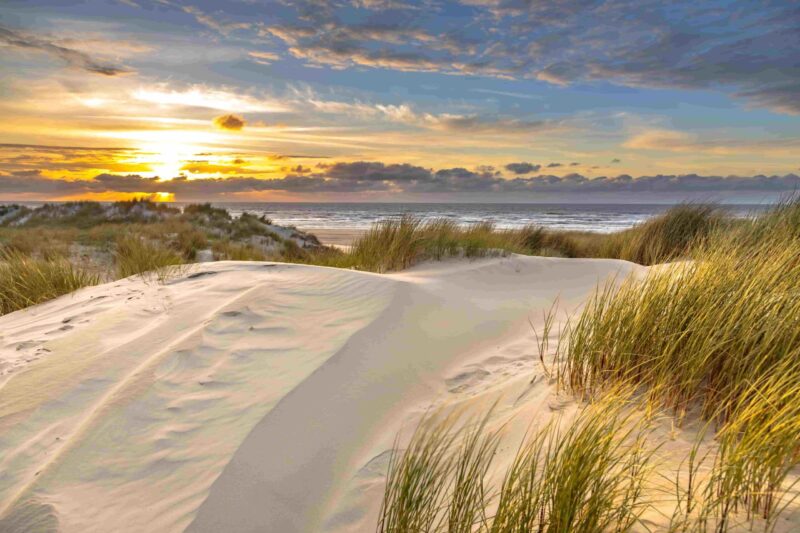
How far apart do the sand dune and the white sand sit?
1 cm

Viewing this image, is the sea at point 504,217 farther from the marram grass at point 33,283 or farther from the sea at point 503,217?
the marram grass at point 33,283

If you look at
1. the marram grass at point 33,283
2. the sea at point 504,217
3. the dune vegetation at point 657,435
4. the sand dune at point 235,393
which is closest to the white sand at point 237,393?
the sand dune at point 235,393

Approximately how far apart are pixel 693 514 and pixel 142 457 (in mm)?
2574

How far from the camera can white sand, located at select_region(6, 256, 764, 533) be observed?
2357 millimetres

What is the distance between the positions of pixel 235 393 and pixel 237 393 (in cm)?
1

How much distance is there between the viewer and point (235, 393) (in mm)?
3162

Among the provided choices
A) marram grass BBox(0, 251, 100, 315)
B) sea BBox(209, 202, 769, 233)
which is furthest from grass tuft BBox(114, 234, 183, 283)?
sea BBox(209, 202, 769, 233)

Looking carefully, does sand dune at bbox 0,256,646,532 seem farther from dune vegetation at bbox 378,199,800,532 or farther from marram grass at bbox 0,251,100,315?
marram grass at bbox 0,251,100,315

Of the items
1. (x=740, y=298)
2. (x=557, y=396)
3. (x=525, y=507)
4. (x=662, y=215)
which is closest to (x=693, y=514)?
(x=525, y=507)

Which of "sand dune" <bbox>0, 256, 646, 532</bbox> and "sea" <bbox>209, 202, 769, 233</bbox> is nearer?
"sand dune" <bbox>0, 256, 646, 532</bbox>

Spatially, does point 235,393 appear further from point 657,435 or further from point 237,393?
point 657,435

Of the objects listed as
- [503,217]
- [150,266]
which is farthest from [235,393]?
[503,217]

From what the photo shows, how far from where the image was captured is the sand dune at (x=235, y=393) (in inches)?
92.9

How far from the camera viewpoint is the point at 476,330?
15.5ft
